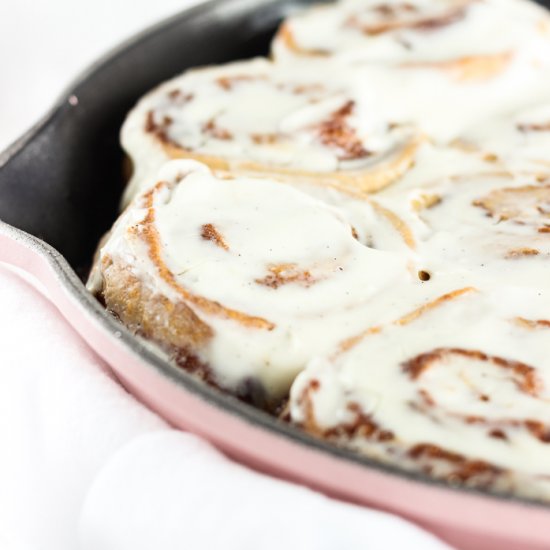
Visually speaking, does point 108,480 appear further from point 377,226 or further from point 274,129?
point 274,129

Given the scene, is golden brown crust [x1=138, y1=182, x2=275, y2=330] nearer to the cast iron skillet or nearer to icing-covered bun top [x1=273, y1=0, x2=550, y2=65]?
the cast iron skillet

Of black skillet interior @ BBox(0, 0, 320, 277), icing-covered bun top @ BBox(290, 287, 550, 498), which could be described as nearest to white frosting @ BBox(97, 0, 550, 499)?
icing-covered bun top @ BBox(290, 287, 550, 498)

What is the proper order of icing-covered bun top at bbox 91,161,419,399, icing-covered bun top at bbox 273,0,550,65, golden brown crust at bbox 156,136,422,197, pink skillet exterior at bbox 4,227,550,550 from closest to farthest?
pink skillet exterior at bbox 4,227,550,550 < icing-covered bun top at bbox 91,161,419,399 < golden brown crust at bbox 156,136,422,197 < icing-covered bun top at bbox 273,0,550,65

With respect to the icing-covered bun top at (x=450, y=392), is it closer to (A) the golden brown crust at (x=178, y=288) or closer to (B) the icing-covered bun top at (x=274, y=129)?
(A) the golden brown crust at (x=178, y=288)

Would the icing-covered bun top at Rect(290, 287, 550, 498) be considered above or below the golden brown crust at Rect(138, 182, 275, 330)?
below

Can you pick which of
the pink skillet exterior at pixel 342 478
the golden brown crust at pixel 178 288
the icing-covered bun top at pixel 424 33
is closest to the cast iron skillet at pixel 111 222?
the pink skillet exterior at pixel 342 478

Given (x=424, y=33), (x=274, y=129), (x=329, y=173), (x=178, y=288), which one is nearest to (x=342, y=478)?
(x=178, y=288)

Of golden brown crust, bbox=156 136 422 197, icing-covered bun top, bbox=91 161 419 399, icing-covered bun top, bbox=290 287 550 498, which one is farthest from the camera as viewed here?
golden brown crust, bbox=156 136 422 197
